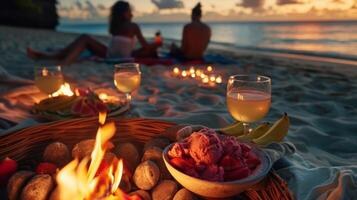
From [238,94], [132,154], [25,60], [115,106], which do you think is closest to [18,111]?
[115,106]

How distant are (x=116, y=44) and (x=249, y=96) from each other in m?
5.82

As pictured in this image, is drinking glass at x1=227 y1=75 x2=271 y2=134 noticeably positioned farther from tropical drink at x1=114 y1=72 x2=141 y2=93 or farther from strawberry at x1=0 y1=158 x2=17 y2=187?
strawberry at x1=0 y1=158 x2=17 y2=187

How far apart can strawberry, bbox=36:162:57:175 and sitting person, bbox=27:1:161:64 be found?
576cm

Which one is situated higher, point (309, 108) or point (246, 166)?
point (246, 166)

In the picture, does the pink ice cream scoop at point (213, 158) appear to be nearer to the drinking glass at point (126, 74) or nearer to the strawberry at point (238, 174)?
the strawberry at point (238, 174)

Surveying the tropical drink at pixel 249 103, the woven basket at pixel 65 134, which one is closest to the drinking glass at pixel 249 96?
the tropical drink at pixel 249 103

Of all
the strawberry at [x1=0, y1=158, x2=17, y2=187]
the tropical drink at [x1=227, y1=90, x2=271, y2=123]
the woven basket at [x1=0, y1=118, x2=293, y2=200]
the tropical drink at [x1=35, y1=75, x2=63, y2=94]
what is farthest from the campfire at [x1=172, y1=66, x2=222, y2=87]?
the strawberry at [x1=0, y1=158, x2=17, y2=187]

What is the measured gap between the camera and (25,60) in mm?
6969

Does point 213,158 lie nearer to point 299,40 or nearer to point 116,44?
point 116,44

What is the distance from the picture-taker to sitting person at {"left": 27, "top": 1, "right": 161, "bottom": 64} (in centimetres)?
704

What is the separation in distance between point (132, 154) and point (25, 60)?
6337mm

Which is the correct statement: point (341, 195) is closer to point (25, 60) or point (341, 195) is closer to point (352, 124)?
point (352, 124)

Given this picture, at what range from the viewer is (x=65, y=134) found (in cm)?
169

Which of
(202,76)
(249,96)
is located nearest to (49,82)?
(249,96)
